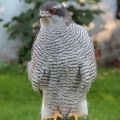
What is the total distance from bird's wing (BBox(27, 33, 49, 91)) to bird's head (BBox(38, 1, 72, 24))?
0.19 metres

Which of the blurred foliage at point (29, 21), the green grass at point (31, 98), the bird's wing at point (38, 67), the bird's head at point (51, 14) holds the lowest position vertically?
the green grass at point (31, 98)

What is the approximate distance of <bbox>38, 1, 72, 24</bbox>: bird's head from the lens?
460cm

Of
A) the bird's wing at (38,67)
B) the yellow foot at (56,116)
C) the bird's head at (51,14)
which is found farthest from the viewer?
the yellow foot at (56,116)

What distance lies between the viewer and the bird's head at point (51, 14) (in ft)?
15.1

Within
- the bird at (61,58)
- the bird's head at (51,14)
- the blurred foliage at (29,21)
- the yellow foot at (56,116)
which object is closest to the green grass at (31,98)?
the blurred foliage at (29,21)

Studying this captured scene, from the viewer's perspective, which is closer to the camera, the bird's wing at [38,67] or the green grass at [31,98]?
the bird's wing at [38,67]

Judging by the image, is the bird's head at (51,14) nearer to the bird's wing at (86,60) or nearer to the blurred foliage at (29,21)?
the bird's wing at (86,60)

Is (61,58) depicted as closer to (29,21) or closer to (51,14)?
(51,14)

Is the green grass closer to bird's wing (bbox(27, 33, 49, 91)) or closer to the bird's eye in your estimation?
bird's wing (bbox(27, 33, 49, 91))

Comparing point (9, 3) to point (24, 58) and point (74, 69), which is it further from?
point (74, 69)

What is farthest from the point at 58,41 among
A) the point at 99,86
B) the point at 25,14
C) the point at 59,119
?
the point at 25,14

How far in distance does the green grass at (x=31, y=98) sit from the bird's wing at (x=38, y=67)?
259 cm

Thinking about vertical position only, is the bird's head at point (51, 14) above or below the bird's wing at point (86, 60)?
above

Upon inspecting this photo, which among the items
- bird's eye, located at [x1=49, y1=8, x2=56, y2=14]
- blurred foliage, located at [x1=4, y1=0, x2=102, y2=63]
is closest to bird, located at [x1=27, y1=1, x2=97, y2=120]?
bird's eye, located at [x1=49, y1=8, x2=56, y2=14]
